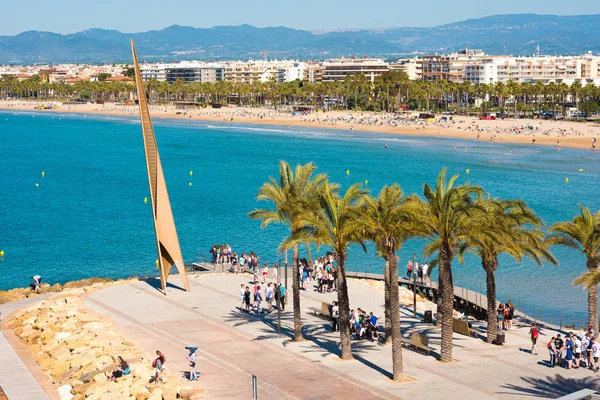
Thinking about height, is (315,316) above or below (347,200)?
below

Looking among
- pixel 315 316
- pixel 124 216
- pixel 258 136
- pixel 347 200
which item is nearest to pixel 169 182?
pixel 124 216

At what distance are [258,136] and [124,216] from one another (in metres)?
77.0

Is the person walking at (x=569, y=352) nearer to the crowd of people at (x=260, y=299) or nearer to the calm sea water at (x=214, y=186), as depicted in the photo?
the crowd of people at (x=260, y=299)

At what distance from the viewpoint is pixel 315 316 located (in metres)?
33.1

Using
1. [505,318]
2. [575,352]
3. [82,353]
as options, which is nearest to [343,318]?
[575,352]

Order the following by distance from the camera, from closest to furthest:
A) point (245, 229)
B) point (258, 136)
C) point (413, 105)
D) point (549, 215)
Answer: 1. point (245, 229)
2. point (549, 215)
3. point (258, 136)
4. point (413, 105)

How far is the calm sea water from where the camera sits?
50750mm

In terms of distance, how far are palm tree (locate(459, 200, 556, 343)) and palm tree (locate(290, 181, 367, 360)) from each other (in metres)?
3.44

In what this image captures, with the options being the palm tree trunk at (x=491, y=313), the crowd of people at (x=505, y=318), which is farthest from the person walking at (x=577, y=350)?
the crowd of people at (x=505, y=318)

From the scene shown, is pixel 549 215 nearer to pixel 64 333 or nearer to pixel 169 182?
pixel 169 182

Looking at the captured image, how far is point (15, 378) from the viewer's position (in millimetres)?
26438

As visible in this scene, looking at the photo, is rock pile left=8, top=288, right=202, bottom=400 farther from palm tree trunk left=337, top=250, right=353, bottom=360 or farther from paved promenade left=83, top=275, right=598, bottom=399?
palm tree trunk left=337, top=250, right=353, bottom=360

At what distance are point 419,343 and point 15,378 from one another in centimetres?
1168

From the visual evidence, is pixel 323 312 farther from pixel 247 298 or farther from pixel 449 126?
pixel 449 126
